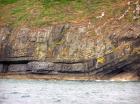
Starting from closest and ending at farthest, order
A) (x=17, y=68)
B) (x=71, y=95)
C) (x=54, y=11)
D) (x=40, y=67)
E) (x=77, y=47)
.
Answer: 1. (x=71, y=95)
2. (x=40, y=67)
3. (x=77, y=47)
4. (x=17, y=68)
5. (x=54, y=11)

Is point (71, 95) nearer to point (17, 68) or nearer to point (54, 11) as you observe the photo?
point (17, 68)

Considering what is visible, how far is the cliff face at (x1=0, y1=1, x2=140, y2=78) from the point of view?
10069 cm

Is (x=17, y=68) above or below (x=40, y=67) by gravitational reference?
below

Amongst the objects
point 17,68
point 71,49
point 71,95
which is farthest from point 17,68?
point 71,95

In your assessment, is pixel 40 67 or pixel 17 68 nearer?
pixel 40 67

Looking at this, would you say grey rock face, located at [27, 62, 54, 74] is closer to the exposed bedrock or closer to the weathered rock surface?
the exposed bedrock

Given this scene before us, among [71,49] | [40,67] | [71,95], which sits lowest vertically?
[40,67]

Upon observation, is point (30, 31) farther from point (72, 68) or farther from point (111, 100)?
point (111, 100)

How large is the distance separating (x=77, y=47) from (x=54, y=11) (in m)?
15.7

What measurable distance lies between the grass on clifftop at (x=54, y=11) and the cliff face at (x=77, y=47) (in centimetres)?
208

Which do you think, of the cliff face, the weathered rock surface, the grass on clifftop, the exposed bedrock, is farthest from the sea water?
the grass on clifftop

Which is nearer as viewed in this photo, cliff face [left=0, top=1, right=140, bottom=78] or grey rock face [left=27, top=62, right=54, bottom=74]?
cliff face [left=0, top=1, right=140, bottom=78]

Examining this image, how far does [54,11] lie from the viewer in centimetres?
12012

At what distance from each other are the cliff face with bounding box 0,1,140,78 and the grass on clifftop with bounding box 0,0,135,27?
6.81ft
